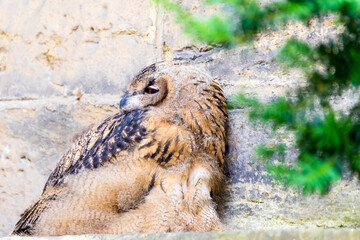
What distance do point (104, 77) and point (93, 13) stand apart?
27 cm

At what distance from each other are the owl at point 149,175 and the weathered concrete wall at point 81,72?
22 centimetres

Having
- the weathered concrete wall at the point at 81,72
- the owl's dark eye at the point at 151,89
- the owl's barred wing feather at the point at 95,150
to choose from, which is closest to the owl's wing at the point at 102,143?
the owl's barred wing feather at the point at 95,150

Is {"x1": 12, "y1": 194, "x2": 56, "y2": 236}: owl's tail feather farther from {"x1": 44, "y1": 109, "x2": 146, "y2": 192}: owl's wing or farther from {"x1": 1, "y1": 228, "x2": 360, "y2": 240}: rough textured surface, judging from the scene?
{"x1": 1, "y1": 228, "x2": 360, "y2": 240}: rough textured surface

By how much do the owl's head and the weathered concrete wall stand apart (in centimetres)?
22

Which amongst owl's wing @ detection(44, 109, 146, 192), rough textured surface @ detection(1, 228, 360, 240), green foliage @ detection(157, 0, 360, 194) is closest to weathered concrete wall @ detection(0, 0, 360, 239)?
owl's wing @ detection(44, 109, 146, 192)

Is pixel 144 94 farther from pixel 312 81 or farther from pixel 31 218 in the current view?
pixel 312 81

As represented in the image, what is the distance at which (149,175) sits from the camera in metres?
1.69

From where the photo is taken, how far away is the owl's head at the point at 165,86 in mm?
1833

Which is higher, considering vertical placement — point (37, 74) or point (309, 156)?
point (309, 156)

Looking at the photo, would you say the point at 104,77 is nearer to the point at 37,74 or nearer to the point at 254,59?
the point at 37,74

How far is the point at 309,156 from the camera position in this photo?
611mm

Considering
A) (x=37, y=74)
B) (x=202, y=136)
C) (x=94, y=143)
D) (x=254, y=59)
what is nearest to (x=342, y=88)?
(x=202, y=136)

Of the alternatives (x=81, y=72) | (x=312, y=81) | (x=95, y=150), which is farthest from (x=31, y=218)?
(x=312, y=81)

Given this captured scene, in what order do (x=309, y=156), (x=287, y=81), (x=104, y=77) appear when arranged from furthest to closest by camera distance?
(x=104, y=77)
(x=287, y=81)
(x=309, y=156)
